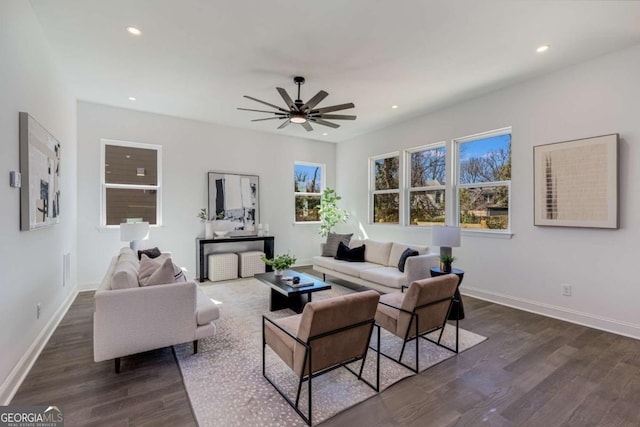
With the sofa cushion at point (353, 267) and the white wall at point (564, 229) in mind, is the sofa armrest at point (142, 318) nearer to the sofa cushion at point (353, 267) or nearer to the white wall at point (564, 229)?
the sofa cushion at point (353, 267)

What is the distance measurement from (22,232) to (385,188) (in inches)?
224

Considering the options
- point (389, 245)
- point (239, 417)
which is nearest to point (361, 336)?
point (239, 417)

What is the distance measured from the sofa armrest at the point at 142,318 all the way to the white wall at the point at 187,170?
3380mm

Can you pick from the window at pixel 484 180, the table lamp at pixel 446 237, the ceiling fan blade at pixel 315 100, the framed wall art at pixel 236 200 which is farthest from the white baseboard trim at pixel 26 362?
the window at pixel 484 180

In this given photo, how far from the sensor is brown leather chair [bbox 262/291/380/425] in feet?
6.36

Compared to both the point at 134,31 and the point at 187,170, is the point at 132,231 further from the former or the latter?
the point at 134,31

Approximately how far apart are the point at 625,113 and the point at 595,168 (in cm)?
63

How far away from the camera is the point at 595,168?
347 centimetres

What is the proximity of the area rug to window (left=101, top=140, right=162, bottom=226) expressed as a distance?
Result: 311cm

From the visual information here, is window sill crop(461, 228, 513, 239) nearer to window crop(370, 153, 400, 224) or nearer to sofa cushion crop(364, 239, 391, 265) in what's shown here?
sofa cushion crop(364, 239, 391, 265)

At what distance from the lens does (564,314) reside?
376 centimetres

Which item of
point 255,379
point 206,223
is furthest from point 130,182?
point 255,379

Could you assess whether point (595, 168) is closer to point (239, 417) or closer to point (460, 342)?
point (460, 342)

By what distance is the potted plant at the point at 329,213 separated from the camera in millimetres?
7199
